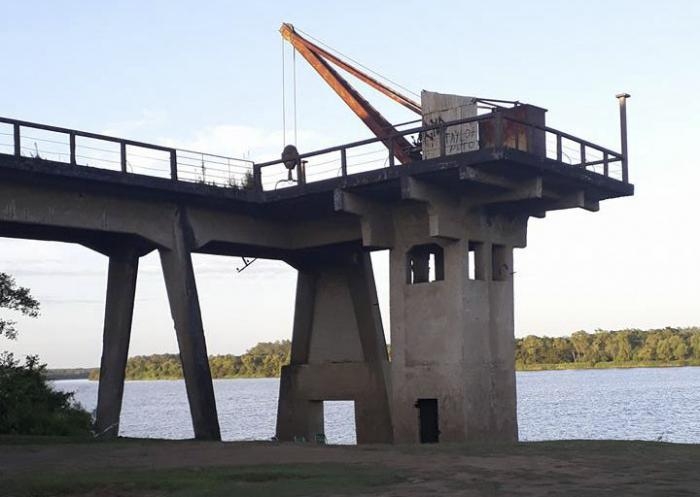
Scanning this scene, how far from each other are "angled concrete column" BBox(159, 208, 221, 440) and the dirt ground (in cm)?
556

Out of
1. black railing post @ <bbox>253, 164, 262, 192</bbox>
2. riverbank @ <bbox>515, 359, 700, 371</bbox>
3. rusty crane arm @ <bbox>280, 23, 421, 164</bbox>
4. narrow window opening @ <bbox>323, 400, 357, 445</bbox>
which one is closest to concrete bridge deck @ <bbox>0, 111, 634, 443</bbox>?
black railing post @ <bbox>253, 164, 262, 192</bbox>

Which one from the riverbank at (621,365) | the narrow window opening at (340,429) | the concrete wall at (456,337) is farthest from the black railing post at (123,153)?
the riverbank at (621,365)

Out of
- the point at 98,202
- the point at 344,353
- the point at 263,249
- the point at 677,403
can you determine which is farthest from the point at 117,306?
the point at 677,403

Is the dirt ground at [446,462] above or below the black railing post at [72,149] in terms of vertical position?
below

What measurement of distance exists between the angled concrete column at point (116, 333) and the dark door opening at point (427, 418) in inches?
360

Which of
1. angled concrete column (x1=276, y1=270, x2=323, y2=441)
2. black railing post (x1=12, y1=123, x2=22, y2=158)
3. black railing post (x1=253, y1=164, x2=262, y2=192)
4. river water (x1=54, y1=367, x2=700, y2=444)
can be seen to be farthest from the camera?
river water (x1=54, y1=367, x2=700, y2=444)

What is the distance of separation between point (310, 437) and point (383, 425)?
3119 millimetres

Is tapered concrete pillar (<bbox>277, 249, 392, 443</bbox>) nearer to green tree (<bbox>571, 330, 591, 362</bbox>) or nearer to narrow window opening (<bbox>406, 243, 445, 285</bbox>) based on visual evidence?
narrow window opening (<bbox>406, 243, 445, 285</bbox>)

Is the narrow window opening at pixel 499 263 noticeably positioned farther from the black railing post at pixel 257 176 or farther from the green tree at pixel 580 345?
the green tree at pixel 580 345

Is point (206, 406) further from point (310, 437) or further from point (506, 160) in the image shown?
point (506, 160)

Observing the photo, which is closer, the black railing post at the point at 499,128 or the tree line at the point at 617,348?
the black railing post at the point at 499,128

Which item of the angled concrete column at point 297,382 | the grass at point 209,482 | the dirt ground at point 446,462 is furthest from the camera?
the angled concrete column at point 297,382

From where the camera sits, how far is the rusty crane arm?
41.6 metres

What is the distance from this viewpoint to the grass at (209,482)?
1489 centimetres
